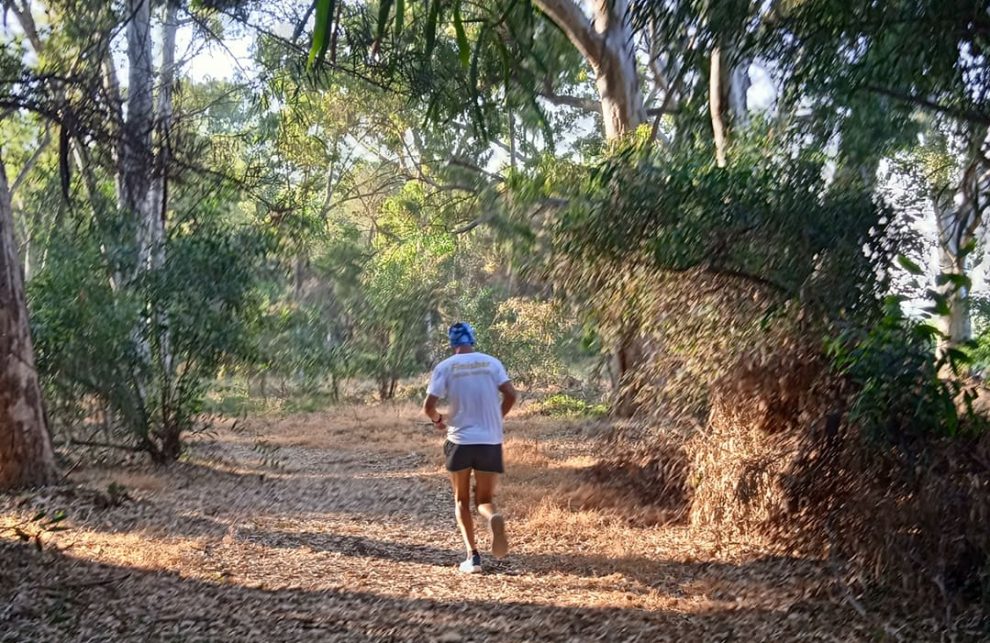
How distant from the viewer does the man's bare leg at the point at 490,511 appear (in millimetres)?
6797

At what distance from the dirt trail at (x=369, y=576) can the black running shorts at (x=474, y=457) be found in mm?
773

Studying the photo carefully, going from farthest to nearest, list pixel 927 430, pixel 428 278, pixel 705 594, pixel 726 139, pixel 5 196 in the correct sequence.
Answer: pixel 428 278 → pixel 5 196 → pixel 726 139 → pixel 705 594 → pixel 927 430

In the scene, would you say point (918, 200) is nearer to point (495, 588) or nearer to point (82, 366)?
point (495, 588)

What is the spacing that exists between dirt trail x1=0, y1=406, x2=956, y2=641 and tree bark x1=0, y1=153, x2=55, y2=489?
42 cm

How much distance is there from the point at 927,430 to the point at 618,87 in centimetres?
890

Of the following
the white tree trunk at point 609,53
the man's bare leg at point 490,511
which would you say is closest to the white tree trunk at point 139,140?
the man's bare leg at point 490,511

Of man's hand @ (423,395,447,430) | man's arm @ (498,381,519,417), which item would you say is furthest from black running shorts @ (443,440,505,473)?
man's arm @ (498,381,519,417)

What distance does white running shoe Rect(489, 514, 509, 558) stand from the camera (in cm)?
678

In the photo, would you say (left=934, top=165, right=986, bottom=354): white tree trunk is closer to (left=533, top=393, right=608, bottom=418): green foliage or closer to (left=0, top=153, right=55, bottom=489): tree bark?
(left=0, top=153, right=55, bottom=489): tree bark

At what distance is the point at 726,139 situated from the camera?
313 inches

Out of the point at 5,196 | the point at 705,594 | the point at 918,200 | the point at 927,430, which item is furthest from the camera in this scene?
the point at 5,196

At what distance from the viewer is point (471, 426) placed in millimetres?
6945

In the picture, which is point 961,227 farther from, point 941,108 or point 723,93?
point 723,93

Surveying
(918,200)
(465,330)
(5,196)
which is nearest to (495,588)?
(465,330)
